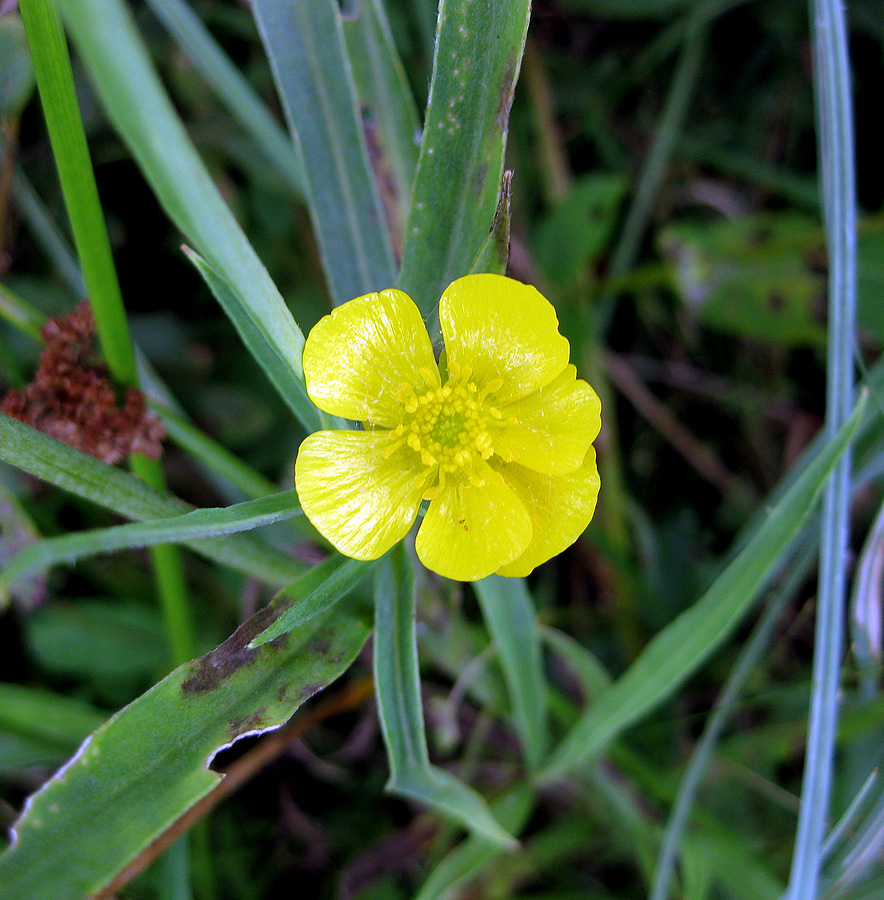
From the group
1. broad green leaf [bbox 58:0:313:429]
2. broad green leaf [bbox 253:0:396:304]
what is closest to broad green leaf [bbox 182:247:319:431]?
broad green leaf [bbox 58:0:313:429]

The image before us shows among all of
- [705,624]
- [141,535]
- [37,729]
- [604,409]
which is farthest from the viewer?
[604,409]

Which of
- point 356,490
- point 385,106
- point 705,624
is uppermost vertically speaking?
point 385,106

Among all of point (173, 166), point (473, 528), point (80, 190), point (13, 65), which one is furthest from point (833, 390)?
point (13, 65)

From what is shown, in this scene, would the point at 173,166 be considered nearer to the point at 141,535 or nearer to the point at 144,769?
the point at 141,535

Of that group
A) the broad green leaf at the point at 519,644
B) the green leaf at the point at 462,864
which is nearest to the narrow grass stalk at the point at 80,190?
the broad green leaf at the point at 519,644

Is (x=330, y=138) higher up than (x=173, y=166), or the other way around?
(x=330, y=138)

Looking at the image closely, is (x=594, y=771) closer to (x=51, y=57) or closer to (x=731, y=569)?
(x=731, y=569)

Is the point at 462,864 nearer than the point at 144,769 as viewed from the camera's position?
No
